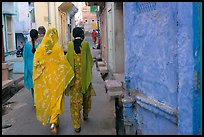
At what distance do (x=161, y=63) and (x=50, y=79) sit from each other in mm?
2029

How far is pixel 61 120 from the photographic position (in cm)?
552

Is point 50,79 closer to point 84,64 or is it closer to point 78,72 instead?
point 78,72

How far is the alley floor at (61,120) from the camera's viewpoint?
493 centimetres

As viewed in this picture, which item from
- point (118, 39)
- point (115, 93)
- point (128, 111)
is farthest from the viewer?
point (118, 39)

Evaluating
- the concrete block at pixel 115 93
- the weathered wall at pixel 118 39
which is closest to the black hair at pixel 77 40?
the concrete block at pixel 115 93

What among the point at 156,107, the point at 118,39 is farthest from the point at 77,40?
the point at 118,39

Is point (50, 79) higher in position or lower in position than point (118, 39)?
lower

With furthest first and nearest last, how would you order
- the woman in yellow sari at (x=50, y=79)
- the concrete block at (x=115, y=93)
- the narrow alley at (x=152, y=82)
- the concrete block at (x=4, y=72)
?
the concrete block at (x=4, y=72) → the concrete block at (x=115, y=93) → the woman in yellow sari at (x=50, y=79) → the narrow alley at (x=152, y=82)

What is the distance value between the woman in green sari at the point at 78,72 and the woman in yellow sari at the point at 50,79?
115mm

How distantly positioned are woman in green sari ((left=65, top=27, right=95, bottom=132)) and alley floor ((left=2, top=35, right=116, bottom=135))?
0.36 m

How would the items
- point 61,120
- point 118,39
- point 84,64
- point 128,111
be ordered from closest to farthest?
point 128,111 → point 84,64 → point 61,120 → point 118,39

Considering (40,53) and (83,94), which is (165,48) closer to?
(83,94)

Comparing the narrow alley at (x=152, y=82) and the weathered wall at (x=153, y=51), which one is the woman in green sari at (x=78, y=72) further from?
the weathered wall at (x=153, y=51)

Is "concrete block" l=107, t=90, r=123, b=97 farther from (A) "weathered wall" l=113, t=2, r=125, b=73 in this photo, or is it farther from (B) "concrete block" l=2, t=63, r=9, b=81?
(B) "concrete block" l=2, t=63, r=9, b=81
